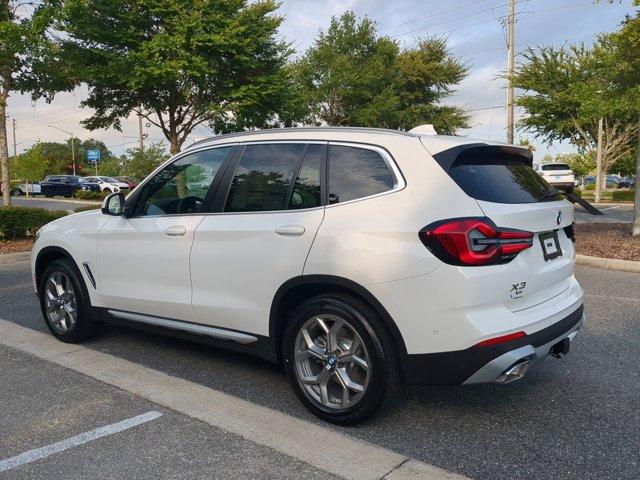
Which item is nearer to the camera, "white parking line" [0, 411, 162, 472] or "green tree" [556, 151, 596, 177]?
"white parking line" [0, 411, 162, 472]

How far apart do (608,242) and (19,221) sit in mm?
11665

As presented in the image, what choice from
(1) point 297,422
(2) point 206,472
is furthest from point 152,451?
(1) point 297,422

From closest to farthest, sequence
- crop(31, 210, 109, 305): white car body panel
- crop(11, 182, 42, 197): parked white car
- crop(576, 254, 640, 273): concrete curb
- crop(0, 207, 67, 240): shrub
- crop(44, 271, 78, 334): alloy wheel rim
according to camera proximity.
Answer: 1. crop(31, 210, 109, 305): white car body panel
2. crop(44, 271, 78, 334): alloy wheel rim
3. crop(576, 254, 640, 273): concrete curb
4. crop(0, 207, 67, 240): shrub
5. crop(11, 182, 42, 197): parked white car

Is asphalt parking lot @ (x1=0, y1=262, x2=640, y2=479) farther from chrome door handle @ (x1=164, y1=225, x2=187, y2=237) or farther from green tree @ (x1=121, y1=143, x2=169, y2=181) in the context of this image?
green tree @ (x1=121, y1=143, x2=169, y2=181)

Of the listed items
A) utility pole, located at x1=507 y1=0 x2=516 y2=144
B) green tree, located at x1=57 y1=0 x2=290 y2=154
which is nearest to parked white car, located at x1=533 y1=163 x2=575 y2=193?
utility pole, located at x1=507 y1=0 x2=516 y2=144

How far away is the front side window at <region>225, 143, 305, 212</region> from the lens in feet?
12.3

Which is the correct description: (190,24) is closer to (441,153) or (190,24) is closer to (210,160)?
(210,160)

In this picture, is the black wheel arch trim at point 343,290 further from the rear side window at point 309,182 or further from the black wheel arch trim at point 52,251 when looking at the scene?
the black wheel arch trim at point 52,251

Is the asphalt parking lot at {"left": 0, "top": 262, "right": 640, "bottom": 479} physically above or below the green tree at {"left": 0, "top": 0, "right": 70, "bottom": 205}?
below

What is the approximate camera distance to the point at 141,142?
3853 cm

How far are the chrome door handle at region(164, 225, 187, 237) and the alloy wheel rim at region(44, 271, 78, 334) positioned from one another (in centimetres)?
139

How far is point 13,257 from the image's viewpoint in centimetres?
1031

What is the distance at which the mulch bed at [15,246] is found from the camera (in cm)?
1087

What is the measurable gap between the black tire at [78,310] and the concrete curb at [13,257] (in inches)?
228
